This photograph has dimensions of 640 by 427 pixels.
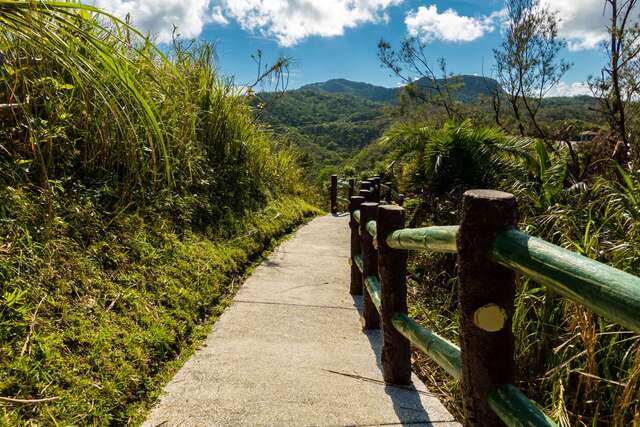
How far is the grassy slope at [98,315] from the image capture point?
1.69 meters

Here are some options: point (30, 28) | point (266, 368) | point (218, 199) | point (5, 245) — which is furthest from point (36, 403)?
point (218, 199)

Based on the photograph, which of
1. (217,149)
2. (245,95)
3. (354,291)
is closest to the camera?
(354,291)

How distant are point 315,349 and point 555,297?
60.0 inches

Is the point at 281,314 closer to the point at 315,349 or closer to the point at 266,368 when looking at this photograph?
the point at 315,349

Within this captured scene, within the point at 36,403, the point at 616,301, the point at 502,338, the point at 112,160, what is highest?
the point at 112,160

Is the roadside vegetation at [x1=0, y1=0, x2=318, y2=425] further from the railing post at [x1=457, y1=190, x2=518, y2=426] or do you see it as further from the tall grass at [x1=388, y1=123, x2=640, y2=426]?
the tall grass at [x1=388, y1=123, x2=640, y2=426]

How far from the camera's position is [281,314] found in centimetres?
311

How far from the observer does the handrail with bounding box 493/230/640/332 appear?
75 cm

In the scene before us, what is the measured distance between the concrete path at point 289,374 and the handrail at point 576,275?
3.96ft

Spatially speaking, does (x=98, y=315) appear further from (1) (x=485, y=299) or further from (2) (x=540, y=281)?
(2) (x=540, y=281)

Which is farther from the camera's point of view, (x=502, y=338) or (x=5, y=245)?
(x=5, y=245)

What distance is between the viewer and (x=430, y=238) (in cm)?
161

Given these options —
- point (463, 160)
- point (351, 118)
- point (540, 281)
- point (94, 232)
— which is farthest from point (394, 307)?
point (351, 118)

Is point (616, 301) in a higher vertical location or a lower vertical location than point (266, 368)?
higher
